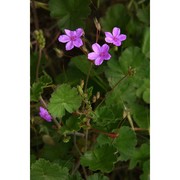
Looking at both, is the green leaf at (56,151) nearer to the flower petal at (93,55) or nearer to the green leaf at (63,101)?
the green leaf at (63,101)

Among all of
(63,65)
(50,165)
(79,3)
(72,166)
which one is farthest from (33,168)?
(79,3)

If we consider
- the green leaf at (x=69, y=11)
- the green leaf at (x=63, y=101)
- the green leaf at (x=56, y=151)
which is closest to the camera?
the green leaf at (x=63, y=101)

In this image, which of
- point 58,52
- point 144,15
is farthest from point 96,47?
point 144,15

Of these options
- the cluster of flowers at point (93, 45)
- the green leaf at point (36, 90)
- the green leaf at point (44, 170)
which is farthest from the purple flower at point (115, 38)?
the green leaf at point (44, 170)

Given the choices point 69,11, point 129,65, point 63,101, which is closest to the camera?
point 63,101

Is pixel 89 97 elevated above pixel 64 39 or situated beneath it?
situated beneath

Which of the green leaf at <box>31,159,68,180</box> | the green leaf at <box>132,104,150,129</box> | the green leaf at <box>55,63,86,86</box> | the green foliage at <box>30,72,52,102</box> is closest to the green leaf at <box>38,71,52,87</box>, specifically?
the green foliage at <box>30,72,52,102</box>

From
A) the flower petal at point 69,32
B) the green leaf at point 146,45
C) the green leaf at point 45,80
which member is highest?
the flower petal at point 69,32

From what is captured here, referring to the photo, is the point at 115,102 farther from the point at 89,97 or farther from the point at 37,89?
the point at 37,89
